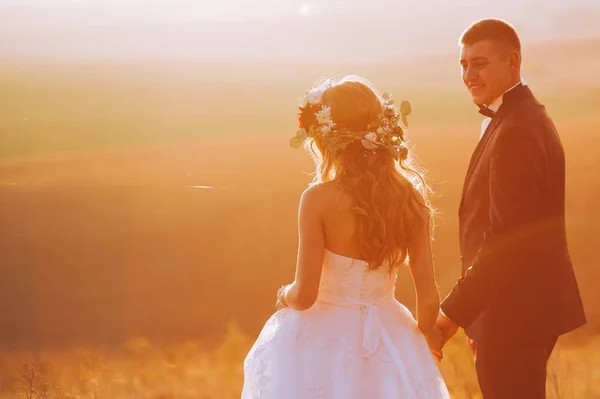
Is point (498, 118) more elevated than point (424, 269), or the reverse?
point (498, 118)

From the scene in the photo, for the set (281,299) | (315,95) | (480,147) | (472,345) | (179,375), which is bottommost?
(179,375)

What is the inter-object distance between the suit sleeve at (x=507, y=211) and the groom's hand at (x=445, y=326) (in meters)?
0.27

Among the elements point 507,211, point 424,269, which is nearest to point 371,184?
point 424,269

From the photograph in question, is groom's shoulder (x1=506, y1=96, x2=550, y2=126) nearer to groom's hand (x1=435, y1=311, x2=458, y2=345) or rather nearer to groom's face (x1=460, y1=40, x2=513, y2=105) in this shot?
groom's face (x1=460, y1=40, x2=513, y2=105)

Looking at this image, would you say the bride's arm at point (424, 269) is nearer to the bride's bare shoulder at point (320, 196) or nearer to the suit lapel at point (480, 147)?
the suit lapel at point (480, 147)

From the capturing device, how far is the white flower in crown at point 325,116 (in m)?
3.70

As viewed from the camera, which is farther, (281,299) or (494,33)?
(281,299)

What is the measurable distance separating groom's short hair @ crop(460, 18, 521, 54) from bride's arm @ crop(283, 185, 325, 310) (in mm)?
1081

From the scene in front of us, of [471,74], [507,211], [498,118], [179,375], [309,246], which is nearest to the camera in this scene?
[507,211]

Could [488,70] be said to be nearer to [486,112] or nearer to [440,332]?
[486,112]

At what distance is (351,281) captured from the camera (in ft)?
12.5

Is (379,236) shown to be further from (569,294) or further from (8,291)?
(8,291)

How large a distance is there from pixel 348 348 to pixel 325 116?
112 centimetres

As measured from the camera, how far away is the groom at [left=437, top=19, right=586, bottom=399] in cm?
351
